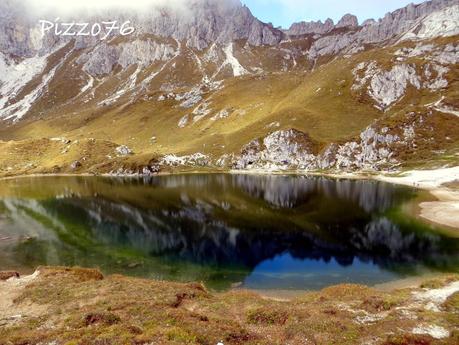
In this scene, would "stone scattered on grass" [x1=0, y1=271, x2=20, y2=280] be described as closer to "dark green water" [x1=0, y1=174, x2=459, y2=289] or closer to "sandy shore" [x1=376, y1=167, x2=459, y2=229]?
"dark green water" [x1=0, y1=174, x2=459, y2=289]

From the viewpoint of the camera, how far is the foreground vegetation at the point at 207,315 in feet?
95.8

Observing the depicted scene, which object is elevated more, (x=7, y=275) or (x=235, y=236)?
Answer: (x=7, y=275)

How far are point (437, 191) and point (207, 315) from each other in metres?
116

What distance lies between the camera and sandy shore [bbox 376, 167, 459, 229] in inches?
3536

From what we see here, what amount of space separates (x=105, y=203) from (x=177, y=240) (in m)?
55.3

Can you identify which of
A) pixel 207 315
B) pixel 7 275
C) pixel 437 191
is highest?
pixel 437 191

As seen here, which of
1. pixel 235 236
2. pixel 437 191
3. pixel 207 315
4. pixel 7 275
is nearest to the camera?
pixel 207 315

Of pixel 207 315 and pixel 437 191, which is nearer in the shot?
pixel 207 315

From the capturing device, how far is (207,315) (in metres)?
35.6

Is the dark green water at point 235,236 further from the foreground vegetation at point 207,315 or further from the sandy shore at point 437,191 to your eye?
the foreground vegetation at point 207,315

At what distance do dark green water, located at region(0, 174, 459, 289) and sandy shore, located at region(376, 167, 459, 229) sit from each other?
5.95m

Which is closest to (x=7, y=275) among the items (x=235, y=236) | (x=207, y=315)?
(x=207, y=315)

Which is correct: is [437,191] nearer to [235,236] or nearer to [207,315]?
Answer: [235,236]

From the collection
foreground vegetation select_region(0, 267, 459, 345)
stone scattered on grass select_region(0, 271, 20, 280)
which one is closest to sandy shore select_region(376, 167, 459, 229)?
foreground vegetation select_region(0, 267, 459, 345)
